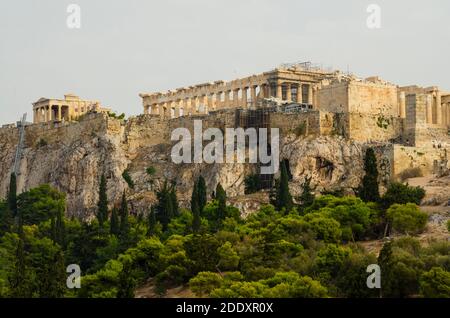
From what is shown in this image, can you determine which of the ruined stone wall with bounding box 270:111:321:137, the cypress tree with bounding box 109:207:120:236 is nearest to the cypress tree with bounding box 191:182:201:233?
the cypress tree with bounding box 109:207:120:236

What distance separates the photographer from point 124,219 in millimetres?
92375

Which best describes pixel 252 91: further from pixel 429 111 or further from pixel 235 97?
pixel 429 111

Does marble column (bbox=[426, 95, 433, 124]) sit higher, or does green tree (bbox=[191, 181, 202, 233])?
marble column (bbox=[426, 95, 433, 124])

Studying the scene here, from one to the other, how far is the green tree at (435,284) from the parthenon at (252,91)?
27317 mm

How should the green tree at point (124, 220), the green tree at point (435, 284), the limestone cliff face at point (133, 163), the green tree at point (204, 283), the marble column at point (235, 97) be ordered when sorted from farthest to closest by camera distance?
the marble column at point (235, 97), the limestone cliff face at point (133, 163), the green tree at point (124, 220), the green tree at point (204, 283), the green tree at point (435, 284)

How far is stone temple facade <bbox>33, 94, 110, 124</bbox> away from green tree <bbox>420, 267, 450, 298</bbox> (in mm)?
47136

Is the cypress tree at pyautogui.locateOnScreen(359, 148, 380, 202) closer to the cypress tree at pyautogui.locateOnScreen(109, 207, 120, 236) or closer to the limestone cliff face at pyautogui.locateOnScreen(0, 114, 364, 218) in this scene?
the limestone cliff face at pyautogui.locateOnScreen(0, 114, 364, 218)

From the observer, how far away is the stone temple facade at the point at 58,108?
386 ft

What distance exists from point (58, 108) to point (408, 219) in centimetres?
4058

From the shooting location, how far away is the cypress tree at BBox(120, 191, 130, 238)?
90.5 m

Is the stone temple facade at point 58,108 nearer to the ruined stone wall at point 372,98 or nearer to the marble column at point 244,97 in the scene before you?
the marble column at point 244,97

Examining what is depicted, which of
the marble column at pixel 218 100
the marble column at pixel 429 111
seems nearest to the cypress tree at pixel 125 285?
the marble column at pixel 429 111
